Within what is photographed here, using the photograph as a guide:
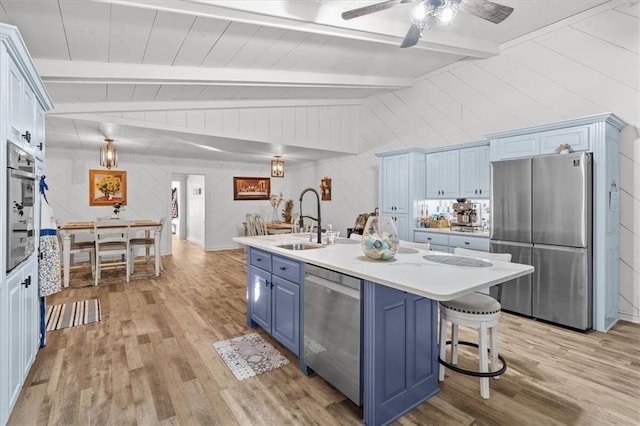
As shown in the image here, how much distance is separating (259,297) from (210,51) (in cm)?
253

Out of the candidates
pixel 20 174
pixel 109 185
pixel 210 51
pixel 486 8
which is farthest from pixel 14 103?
pixel 109 185

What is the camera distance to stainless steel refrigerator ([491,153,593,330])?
10.2 feet

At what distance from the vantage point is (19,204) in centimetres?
188

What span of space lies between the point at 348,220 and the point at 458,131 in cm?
302

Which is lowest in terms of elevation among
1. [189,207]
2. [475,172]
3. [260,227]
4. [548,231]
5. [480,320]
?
[480,320]

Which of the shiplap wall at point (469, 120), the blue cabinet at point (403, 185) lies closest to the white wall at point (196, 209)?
the shiplap wall at point (469, 120)

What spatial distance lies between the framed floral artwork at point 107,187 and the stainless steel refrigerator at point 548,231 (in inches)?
282

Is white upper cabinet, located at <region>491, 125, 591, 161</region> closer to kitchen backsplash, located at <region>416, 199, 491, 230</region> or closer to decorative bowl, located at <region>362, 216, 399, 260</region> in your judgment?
kitchen backsplash, located at <region>416, 199, 491, 230</region>

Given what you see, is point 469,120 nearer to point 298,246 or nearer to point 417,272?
point 298,246

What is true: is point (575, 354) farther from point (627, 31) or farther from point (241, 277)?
point (241, 277)

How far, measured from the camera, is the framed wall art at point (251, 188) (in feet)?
27.8

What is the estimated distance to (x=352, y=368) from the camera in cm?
186

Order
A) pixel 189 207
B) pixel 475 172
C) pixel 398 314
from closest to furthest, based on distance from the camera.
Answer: pixel 398 314, pixel 475 172, pixel 189 207

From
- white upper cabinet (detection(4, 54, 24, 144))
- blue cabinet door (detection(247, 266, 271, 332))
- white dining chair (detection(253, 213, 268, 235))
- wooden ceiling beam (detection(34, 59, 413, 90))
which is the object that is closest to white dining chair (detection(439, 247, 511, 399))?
blue cabinet door (detection(247, 266, 271, 332))
